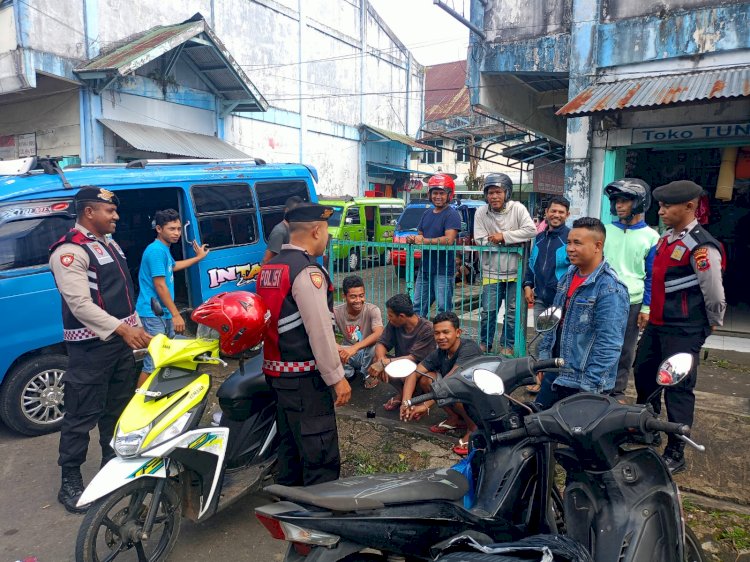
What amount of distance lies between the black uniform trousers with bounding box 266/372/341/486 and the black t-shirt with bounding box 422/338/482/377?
135cm

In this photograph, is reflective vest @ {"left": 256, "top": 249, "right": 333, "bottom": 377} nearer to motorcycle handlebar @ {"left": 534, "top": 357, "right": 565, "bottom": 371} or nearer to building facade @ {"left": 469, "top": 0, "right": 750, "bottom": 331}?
motorcycle handlebar @ {"left": 534, "top": 357, "right": 565, "bottom": 371}

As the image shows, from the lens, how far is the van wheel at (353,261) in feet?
22.4

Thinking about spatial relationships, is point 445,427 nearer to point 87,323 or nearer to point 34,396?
point 87,323

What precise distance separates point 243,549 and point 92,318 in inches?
63.0

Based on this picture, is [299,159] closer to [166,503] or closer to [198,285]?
[198,285]

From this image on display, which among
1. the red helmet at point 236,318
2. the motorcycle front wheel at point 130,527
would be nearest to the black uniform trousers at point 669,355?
the red helmet at point 236,318

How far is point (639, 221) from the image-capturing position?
4195mm

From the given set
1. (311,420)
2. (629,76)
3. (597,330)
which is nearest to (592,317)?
(597,330)

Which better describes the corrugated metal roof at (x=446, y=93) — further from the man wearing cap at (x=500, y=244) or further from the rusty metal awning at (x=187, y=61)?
the man wearing cap at (x=500, y=244)

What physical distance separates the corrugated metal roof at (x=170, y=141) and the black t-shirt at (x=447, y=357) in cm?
864

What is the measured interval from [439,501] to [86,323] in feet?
7.87

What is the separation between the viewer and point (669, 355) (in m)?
3.61

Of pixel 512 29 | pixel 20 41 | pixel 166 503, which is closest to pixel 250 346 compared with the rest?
pixel 166 503

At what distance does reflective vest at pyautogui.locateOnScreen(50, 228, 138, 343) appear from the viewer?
3486 millimetres
